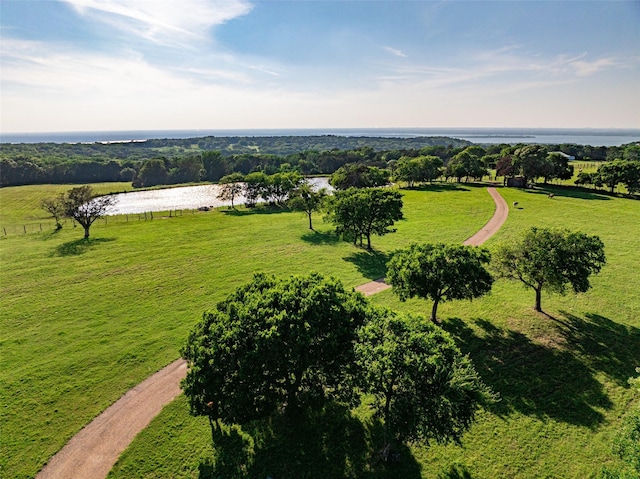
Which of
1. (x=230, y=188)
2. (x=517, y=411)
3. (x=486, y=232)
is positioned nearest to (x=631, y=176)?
(x=486, y=232)

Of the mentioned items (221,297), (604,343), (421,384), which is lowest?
(604,343)

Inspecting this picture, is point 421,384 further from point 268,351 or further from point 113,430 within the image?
point 113,430

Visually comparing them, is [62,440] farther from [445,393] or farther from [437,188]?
[437,188]

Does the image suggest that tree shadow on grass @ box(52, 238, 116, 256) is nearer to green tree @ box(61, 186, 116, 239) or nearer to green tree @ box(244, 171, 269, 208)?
green tree @ box(61, 186, 116, 239)

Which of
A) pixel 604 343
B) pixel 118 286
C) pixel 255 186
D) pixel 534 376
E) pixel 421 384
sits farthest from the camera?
pixel 255 186

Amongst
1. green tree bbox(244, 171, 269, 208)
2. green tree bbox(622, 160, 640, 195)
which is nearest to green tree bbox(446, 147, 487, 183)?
green tree bbox(622, 160, 640, 195)
